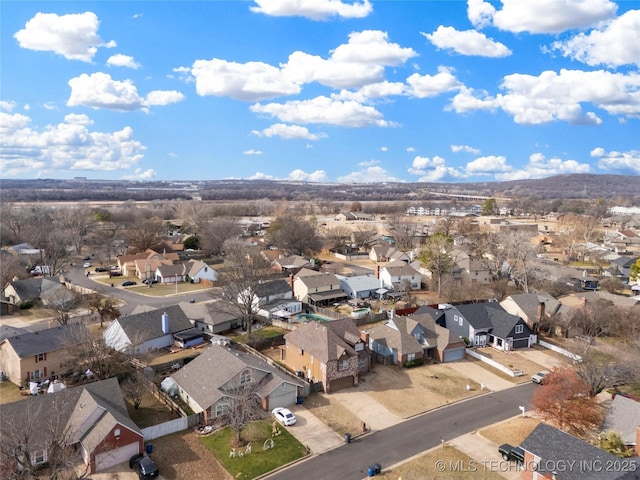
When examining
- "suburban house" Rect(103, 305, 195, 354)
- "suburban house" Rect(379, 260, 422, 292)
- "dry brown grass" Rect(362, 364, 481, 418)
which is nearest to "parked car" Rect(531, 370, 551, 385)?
"dry brown grass" Rect(362, 364, 481, 418)

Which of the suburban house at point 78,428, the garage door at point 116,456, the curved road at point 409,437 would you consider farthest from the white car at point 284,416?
the garage door at point 116,456

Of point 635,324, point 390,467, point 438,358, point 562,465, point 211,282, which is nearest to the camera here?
point 562,465

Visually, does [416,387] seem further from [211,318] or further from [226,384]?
[211,318]

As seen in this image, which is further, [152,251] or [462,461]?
[152,251]

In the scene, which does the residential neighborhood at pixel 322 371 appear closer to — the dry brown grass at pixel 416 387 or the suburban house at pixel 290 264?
the dry brown grass at pixel 416 387

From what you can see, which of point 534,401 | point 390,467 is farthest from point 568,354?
point 390,467

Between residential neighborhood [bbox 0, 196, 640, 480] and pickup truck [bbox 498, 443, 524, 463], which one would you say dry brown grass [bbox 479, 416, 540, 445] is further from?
pickup truck [bbox 498, 443, 524, 463]

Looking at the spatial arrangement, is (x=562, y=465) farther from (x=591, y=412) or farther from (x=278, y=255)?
(x=278, y=255)
